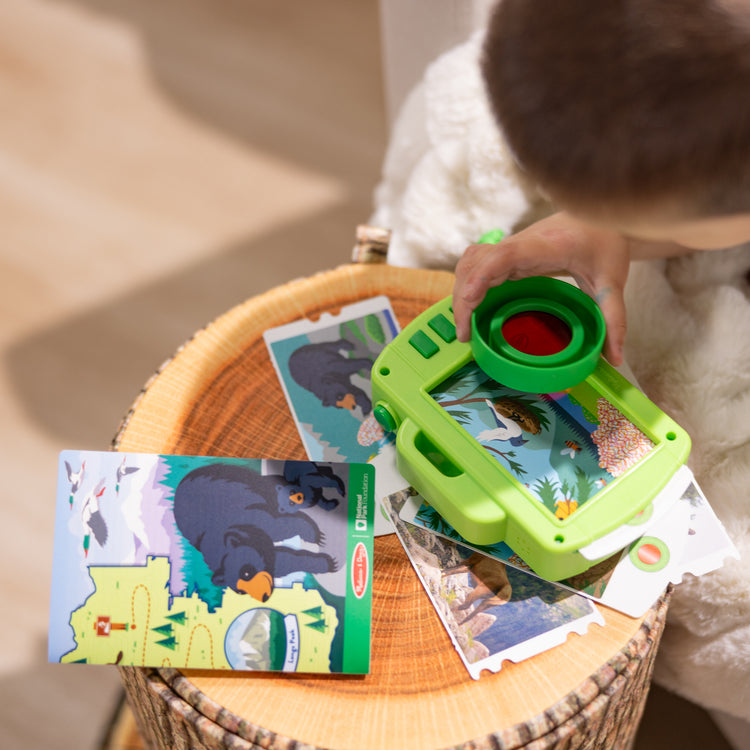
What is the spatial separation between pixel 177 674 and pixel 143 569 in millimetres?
93

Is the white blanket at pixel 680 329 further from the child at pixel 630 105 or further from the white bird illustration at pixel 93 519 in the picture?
the white bird illustration at pixel 93 519

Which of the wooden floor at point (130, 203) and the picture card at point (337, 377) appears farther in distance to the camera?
the wooden floor at point (130, 203)

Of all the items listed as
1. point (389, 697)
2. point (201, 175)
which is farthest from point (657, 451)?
point (201, 175)

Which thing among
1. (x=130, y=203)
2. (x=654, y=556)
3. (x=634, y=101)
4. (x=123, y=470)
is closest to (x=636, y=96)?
(x=634, y=101)

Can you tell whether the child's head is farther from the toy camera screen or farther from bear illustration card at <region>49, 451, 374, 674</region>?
bear illustration card at <region>49, 451, 374, 674</region>

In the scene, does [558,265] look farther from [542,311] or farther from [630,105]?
[630,105]

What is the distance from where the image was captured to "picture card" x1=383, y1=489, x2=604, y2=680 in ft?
2.16

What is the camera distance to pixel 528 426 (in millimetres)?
699

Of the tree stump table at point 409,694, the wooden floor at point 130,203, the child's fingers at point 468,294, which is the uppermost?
the wooden floor at point 130,203

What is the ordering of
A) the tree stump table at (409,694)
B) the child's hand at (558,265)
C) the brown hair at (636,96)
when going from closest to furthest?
the brown hair at (636,96) < the tree stump table at (409,694) < the child's hand at (558,265)

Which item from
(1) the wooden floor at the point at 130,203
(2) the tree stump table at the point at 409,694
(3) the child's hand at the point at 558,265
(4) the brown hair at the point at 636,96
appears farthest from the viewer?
(1) the wooden floor at the point at 130,203

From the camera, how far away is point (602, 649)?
0.66 meters

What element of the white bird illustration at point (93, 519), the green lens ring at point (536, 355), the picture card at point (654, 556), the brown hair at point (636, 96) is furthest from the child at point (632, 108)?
the white bird illustration at point (93, 519)

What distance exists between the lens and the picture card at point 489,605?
0.66m
